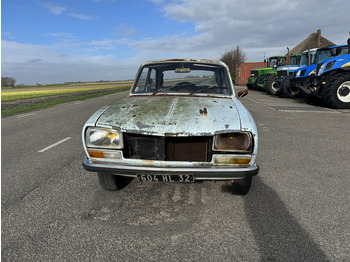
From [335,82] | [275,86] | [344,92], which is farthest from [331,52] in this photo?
[275,86]

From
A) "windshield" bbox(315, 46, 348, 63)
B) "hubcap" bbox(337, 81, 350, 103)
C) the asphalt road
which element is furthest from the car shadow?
"windshield" bbox(315, 46, 348, 63)

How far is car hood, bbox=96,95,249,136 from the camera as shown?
222cm

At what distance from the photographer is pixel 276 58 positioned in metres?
19.9

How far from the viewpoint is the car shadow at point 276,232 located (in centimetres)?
183

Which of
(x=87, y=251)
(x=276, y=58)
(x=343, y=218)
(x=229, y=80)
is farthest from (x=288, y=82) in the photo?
(x=87, y=251)

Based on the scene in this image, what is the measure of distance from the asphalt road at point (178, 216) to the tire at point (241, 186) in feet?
0.26

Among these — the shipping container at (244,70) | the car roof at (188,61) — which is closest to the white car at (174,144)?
the car roof at (188,61)

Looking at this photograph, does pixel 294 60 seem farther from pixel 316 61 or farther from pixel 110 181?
pixel 110 181

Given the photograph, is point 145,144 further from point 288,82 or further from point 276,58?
point 276,58

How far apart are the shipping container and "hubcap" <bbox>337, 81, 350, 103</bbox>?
25680 mm

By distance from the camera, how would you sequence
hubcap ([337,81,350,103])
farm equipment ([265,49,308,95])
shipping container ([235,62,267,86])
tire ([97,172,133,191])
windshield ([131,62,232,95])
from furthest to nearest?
shipping container ([235,62,267,86]) → farm equipment ([265,49,308,95]) → hubcap ([337,81,350,103]) → windshield ([131,62,232,95]) → tire ([97,172,133,191])

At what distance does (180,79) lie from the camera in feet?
12.6

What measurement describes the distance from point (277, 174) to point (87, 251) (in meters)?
2.62

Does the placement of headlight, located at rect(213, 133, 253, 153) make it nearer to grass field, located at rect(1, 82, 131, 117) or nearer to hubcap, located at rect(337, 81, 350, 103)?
hubcap, located at rect(337, 81, 350, 103)
